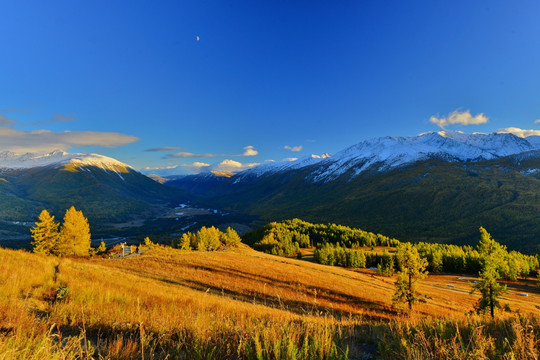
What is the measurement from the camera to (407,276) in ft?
106

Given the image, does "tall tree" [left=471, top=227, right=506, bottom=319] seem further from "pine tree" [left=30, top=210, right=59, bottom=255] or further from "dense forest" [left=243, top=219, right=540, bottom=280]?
"pine tree" [left=30, top=210, right=59, bottom=255]

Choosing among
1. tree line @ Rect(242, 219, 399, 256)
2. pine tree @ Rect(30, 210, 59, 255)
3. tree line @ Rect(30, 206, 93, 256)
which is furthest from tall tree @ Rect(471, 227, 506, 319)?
tree line @ Rect(242, 219, 399, 256)

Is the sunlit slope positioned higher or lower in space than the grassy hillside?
lower

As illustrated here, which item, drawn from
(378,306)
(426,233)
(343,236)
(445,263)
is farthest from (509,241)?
(378,306)

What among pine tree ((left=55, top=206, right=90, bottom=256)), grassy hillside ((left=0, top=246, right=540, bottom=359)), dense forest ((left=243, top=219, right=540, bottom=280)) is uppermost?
grassy hillside ((left=0, top=246, right=540, bottom=359))

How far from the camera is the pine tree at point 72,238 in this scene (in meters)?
51.3

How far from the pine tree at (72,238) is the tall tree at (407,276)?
198ft

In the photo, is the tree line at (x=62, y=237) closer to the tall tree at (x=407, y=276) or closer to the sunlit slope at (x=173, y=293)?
the sunlit slope at (x=173, y=293)

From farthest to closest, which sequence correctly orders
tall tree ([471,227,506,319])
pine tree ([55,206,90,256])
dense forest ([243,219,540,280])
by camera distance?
dense forest ([243,219,540,280]) → pine tree ([55,206,90,256]) → tall tree ([471,227,506,319])

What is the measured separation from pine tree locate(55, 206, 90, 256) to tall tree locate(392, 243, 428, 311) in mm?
60402

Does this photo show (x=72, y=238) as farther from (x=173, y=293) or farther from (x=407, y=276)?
(x=407, y=276)

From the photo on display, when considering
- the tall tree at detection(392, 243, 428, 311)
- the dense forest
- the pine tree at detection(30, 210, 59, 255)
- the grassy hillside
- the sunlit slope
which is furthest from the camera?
the dense forest

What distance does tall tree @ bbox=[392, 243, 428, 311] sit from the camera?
29984 millimetres

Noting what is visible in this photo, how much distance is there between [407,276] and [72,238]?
212 ft
